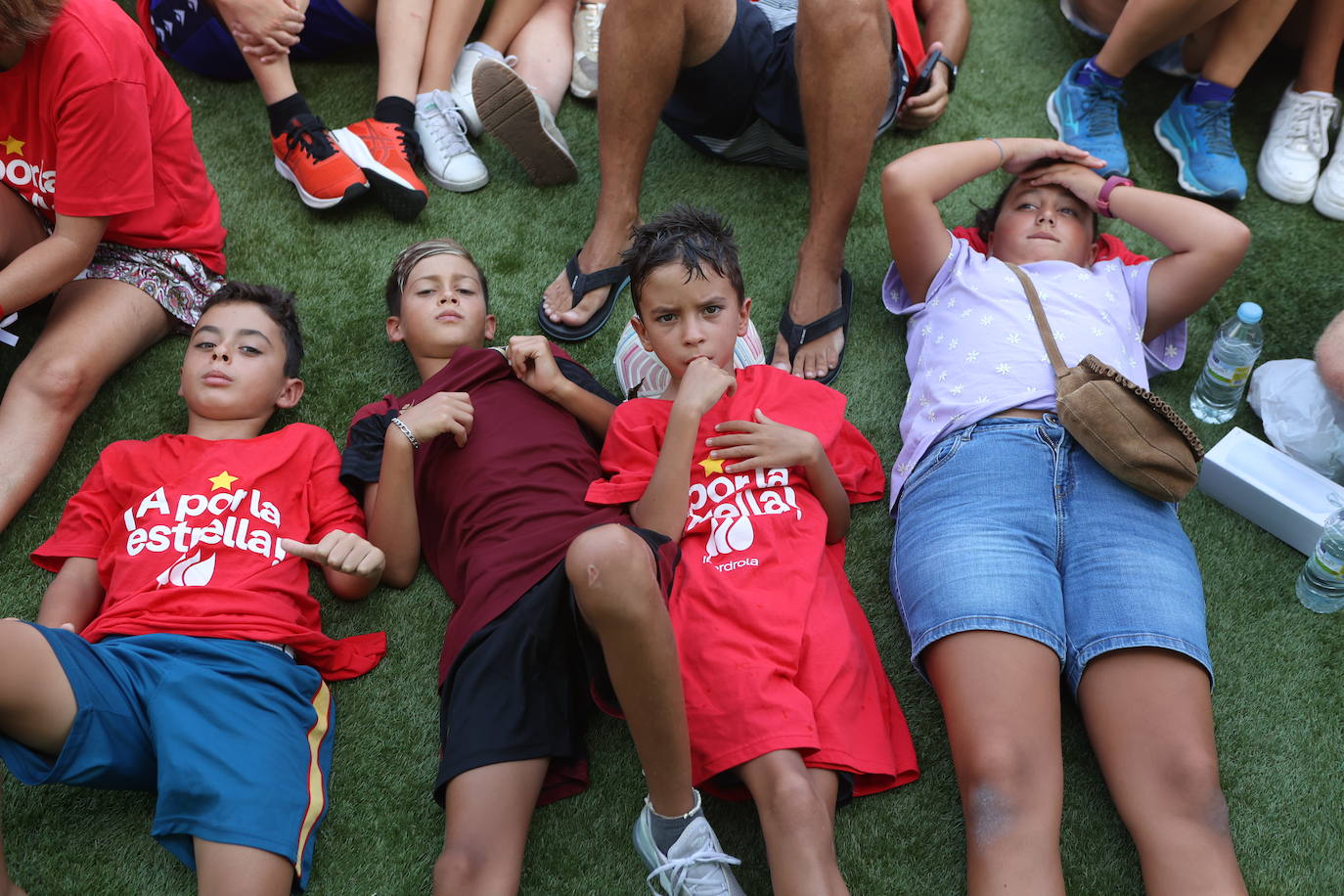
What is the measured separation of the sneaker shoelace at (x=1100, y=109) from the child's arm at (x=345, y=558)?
231 centimetres

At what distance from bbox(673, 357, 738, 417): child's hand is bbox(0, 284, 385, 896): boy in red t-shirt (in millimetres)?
699

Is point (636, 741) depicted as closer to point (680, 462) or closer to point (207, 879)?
point (680, 462)

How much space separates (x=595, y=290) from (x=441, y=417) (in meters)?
0.70

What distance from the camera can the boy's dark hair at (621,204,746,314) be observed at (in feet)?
7.22

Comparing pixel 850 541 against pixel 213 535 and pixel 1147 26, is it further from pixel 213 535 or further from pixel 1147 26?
pixel 1147 26

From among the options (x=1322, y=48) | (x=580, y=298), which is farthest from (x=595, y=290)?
(x=1322, y=48)

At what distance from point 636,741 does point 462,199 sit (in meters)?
1.84

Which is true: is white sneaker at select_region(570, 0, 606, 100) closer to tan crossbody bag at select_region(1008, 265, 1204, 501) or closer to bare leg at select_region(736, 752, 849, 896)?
tan crossbody bag at select_region(1008, 265, 1204, 501)

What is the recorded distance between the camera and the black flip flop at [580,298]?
8.82ft

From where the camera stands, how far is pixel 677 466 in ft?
6.54

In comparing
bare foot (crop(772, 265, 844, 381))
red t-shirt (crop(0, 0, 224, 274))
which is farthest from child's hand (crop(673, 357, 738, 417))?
red t-shirt (crop(0, 0, 224, 274))

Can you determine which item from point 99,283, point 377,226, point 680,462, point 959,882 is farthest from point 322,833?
point 377,226

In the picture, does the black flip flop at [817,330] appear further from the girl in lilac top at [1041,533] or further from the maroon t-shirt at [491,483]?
the maroon t-shirt at [491,483]

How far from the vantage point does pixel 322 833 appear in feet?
6.30
